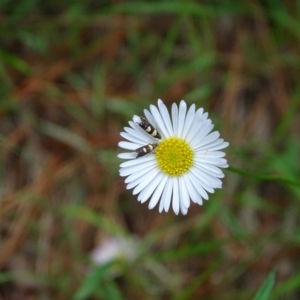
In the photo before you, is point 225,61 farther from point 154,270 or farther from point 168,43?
point 154,270

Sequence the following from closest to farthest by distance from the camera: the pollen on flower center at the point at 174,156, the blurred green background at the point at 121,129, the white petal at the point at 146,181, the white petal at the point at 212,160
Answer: the white petal at the point at 212,160
the white petal at the point at 146,181
the pollen on flower center at the point at 174,156
the blurred green background at the point at 121,129

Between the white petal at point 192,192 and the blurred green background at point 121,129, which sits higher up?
the blurred green background at point 121,129

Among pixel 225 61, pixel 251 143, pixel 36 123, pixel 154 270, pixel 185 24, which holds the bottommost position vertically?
pixel 154 270

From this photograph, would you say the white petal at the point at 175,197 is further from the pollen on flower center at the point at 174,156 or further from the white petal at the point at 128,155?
the white petal at the point at 128,155

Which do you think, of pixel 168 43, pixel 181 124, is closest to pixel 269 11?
→ pixel 168 43

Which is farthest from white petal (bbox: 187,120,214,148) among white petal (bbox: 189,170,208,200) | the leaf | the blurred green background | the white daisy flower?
the blurred green background

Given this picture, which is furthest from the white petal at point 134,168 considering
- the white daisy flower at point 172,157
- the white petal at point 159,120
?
the white petal at point 159,120

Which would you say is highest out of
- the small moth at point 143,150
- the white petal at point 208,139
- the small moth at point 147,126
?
the small moth at point 147,126
